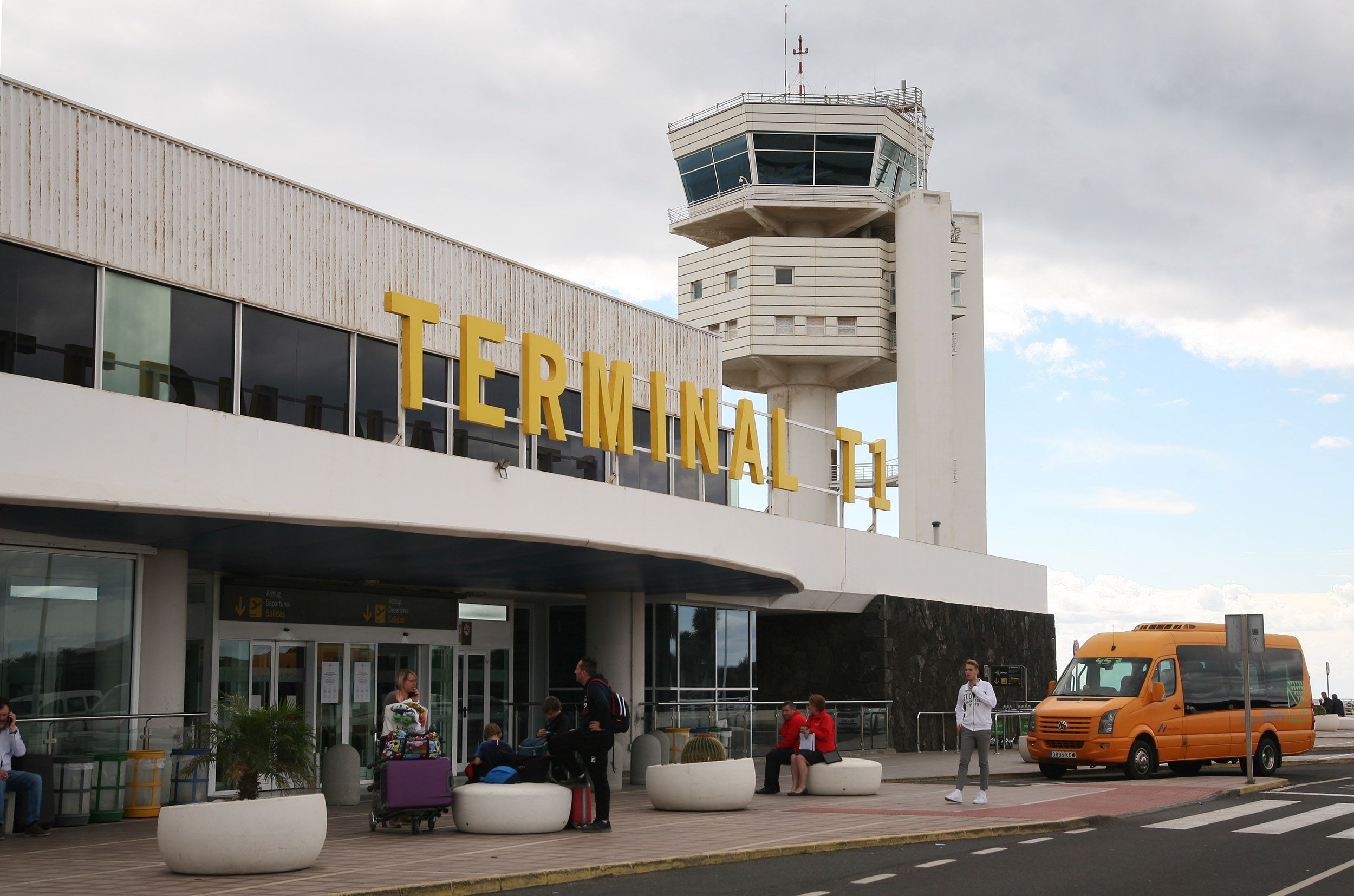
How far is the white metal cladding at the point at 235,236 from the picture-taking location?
17344 millimetres

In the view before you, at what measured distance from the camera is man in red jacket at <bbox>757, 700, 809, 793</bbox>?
19766 mm

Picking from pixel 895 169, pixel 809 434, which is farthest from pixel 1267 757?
pixel 895 169

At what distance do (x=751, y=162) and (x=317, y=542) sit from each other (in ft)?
107

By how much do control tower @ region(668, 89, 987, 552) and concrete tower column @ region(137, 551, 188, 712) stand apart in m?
28.9

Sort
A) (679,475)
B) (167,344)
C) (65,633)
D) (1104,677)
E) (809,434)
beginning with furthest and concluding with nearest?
(809,434)
(679,475)
(1104,677)
(167,344)
(65,633)

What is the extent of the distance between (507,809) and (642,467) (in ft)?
47.3

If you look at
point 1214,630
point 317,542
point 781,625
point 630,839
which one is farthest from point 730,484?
point 630,839

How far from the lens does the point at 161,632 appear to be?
17.9 meters

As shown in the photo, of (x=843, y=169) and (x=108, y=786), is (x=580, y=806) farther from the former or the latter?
(x=843, y=169)

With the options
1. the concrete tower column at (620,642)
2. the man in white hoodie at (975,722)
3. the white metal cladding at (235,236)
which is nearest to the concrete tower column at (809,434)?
the white metal cladding at (235,236)

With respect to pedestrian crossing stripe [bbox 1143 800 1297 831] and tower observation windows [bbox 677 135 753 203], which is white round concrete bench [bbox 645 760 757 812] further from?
tower observation windows [bbox 677 135 753 203]

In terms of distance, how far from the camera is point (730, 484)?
3075cm

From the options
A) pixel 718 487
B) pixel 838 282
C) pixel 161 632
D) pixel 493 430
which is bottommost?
pixel 161 632

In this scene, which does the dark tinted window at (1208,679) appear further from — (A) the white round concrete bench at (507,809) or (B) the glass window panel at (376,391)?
(B) the glass window panel at (376,391)
